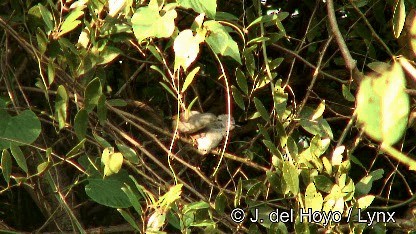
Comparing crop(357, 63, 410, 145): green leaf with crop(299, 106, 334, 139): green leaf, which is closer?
crop(357, 63, 410, 145): green leaf

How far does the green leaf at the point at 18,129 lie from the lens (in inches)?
56.3

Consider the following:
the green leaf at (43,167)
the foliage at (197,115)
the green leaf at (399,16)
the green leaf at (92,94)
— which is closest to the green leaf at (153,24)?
the foliage at (197,115)

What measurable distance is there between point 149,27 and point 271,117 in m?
0.43

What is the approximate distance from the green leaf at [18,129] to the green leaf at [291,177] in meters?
0.44

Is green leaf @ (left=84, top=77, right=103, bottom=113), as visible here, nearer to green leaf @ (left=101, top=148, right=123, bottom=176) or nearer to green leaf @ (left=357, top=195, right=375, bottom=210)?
green leaf @ (left=101, top=148, right=123, bottom=176)

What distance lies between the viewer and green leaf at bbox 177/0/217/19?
1362 mm

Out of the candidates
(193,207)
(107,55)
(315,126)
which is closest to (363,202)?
(315,126)

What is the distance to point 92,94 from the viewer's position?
1.44 metres

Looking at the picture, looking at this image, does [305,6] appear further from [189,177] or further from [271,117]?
[189,177]

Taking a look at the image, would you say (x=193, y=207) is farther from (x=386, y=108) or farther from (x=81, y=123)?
(x=386, y=108)

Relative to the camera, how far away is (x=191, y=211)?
4.51 feet

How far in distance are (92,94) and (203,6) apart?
0.25 metres

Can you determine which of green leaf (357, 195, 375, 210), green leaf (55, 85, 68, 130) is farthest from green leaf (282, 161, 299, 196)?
green leaf (55, 85, 68, 130)

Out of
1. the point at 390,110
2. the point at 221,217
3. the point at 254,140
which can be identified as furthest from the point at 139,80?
the point at 390,110
